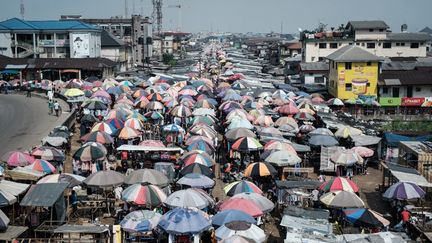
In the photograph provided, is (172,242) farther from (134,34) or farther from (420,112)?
(134,34)

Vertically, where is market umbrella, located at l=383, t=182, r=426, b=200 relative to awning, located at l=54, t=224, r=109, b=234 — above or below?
above

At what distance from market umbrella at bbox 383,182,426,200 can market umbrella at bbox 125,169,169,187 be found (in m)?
6.58

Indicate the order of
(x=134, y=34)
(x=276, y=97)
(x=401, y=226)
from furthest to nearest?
(x=134, y=34)
(x=276, y=97)
(x=401, y=226)

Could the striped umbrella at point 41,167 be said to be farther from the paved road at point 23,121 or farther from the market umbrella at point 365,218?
the market umbrella at point 365,218

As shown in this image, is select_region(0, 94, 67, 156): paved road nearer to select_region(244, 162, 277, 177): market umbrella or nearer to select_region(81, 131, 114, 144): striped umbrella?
select_region(81, 131, 114, 144): striped umbrella

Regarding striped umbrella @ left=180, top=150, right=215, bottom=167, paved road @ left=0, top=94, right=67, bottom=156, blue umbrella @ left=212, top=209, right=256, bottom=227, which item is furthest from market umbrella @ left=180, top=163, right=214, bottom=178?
paved road @ left=0, top=94, right=67, bottom=156

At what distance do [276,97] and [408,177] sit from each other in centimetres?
1853

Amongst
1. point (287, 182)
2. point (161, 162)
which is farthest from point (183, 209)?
point (161, 162)

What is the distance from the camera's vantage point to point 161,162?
19.7 m

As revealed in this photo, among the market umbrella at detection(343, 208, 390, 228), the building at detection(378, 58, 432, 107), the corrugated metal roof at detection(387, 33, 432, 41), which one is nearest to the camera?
the market umbrella at detection(343, 208, 390, 228)

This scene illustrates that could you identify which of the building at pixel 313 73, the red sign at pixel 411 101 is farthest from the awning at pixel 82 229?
the building at pixel 313 73

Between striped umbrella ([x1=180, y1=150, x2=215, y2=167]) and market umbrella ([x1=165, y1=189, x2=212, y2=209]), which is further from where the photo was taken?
striped umbrella ([x1=180, y1=150, x2=215, y2=167])

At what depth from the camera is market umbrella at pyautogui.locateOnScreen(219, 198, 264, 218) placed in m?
13.4

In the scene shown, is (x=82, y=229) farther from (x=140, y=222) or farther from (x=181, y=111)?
(x=181, y=111)
